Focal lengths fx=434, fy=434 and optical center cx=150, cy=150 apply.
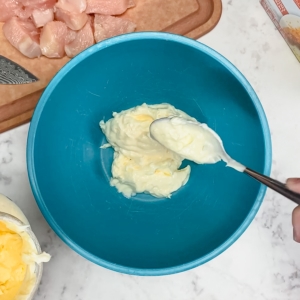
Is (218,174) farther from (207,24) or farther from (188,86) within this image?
(207,24)

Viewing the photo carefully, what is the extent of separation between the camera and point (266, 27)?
1.01 meters

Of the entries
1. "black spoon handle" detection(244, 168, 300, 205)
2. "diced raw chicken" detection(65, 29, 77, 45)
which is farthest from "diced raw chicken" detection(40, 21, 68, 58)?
"black spoon handle" detection(244, 168, 300, 205)

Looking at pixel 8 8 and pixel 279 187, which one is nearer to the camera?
pixel 279 187

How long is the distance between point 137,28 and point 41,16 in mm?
217

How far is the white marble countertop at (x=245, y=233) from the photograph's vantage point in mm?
958

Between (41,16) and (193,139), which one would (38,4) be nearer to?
(41,16)

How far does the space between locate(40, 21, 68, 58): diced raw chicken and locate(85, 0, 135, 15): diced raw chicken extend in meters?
0.07

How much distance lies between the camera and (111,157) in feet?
3.35

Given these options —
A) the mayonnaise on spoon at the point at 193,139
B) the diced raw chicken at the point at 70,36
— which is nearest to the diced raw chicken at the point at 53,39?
the diced raw chicken at the point at 70,36

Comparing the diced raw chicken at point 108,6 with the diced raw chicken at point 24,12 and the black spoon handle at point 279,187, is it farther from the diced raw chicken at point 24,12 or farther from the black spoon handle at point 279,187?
the black spoon handle at point 279,187

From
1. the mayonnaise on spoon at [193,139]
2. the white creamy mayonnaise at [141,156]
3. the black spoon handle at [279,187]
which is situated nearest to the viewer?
the black spoon handle at [279,187]

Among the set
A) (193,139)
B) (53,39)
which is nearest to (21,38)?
(53,39)

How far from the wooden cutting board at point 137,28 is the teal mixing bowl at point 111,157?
12 centimetres

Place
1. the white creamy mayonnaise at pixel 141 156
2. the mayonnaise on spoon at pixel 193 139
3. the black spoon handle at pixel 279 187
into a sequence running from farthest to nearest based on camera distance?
1. the white creamy mayonnaise at pixel 141 156
2. the mayonnaise on spoon at pixel 193 139
3. the black spoon handle at pixel 279 187
